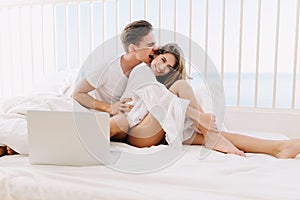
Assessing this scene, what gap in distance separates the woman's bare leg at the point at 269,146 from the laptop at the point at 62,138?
20.7 inches

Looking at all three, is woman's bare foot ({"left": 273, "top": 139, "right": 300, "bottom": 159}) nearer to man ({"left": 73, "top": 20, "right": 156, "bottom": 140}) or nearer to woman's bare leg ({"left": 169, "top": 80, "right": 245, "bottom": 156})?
woman's bare leg ({"left": 169, "top": 80, "right": 245, "bottom": 156})

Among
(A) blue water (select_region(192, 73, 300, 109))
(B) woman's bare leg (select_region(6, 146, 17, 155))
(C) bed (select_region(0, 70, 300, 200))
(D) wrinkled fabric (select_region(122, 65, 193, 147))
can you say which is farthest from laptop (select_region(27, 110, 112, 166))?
(A) blue water (select_region(192, 73, 300, 109))

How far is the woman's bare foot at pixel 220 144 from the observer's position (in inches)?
42.3

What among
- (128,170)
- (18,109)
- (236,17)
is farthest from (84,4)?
(128,170)

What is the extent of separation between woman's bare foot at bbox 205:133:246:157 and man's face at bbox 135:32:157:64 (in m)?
0.37

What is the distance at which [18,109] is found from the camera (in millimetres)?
1227

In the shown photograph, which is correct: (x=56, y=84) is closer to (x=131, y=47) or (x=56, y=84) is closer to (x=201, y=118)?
(x=131, y=47)

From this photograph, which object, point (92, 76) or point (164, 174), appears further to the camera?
point (92, 76)

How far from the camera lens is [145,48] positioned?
117cm

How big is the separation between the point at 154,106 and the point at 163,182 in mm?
385

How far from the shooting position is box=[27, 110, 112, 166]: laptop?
0.91 m

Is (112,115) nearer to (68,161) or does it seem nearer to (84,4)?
(68,161)

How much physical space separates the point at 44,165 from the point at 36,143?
0.07 meters

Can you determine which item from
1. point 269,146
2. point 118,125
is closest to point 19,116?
point 118,125
